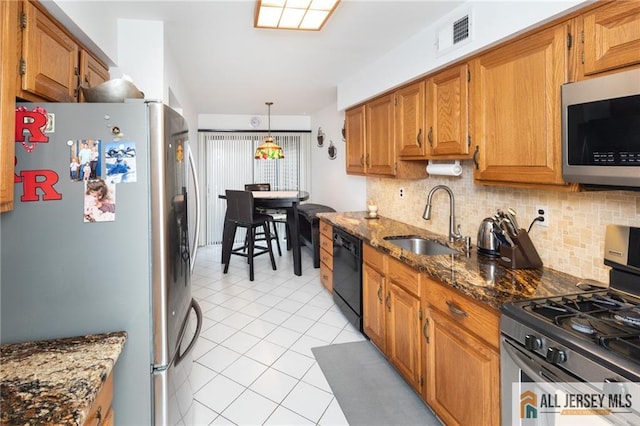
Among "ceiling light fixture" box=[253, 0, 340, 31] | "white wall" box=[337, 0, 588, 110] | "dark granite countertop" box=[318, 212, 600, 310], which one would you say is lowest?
"dark granite countertop" box=[318, 212, 600, 310]

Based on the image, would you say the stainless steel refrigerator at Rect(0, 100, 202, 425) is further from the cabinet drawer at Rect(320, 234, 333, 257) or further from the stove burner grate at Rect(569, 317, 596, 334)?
the cabinet drawer at Rect(320, 234, 333, 257)

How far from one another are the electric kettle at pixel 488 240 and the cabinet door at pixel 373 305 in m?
0.69

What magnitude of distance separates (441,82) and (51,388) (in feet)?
8.20

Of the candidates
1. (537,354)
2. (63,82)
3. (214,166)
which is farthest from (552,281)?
(214,166)

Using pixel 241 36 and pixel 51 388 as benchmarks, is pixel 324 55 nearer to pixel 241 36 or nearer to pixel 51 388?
pixel 241 36

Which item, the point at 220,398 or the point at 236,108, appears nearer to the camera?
the point at 220,398

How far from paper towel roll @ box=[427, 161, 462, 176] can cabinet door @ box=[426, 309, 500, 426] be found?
1.07 metres

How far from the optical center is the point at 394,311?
232 centimetres

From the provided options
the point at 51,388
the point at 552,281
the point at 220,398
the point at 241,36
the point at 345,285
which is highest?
the point at 241,36

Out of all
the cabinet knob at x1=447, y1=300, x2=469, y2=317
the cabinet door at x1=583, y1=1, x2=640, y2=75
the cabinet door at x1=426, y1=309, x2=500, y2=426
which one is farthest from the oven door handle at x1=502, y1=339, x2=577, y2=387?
the cabinet door at x1=583, y1=1, x2=640, y2=75

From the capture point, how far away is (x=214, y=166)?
6.78m

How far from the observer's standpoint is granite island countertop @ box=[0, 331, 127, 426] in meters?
0.90

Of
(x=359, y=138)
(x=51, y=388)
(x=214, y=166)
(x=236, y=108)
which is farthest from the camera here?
(x=214, y=166)

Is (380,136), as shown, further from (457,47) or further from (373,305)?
(373,305)
